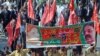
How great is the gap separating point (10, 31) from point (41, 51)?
2.02 feet

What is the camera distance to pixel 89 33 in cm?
504

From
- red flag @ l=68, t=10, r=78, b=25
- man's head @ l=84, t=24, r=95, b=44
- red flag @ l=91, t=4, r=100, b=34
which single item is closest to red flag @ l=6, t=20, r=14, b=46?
red flag @ l=68, t=10, r=78, b=25

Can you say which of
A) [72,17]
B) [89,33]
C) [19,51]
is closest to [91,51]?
[89,33]

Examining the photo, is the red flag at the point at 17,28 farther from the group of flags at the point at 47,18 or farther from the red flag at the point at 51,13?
the red flag at the point at 51,13

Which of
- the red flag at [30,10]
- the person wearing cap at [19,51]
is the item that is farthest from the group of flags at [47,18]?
the person wearing cap at [19,51]

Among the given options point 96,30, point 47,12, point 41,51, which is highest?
point 47,12

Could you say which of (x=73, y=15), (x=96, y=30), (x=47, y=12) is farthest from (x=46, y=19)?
(x=96, y=30)

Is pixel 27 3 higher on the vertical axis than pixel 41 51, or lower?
higher

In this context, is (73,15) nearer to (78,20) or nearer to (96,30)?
(78,20)

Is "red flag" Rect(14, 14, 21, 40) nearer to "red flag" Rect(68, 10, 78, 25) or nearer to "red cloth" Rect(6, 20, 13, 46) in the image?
"red cloth" Rect(6, 20, 13, 46)

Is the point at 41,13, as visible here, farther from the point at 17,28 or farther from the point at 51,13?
the point at 17,28

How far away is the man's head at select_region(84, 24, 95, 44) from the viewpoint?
5.03 m

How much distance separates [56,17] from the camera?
508 centimetres

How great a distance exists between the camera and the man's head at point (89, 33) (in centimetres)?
503
